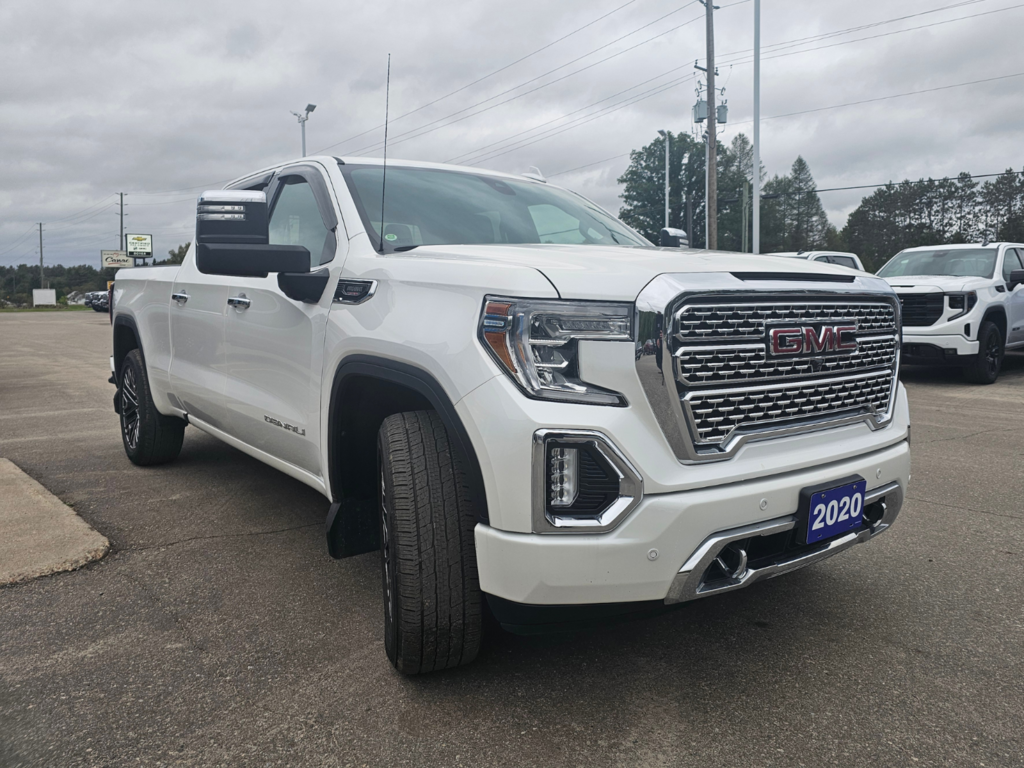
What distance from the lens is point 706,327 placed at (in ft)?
7.14

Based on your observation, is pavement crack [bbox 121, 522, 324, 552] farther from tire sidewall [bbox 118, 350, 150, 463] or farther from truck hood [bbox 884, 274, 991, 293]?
truck hood [bbox 884, 274, 991, 293]

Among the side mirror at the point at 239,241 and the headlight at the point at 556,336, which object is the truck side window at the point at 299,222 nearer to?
Answer: the side mirror at the point at 239,241

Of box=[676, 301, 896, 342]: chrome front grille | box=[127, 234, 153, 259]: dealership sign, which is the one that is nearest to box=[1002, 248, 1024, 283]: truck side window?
box=[676, 301, 896, 342]: chrome front grille

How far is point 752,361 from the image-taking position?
226 cm

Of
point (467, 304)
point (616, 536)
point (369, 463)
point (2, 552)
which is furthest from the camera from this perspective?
point (2, 552)

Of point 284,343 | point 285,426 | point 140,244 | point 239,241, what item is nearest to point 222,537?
point 285,426

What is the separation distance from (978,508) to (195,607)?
152 inches

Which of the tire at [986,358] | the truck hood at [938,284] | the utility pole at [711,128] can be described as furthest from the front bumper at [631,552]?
the utility pole at [711,128]

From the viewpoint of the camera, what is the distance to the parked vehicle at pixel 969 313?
9.77 m

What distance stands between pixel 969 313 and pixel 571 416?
368 inches

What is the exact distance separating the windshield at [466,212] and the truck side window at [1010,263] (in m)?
8.79

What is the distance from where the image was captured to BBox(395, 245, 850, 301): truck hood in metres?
2.14

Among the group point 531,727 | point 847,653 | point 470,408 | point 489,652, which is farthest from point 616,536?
point 847,653

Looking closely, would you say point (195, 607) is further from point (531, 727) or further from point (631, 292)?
point (631, 292)
